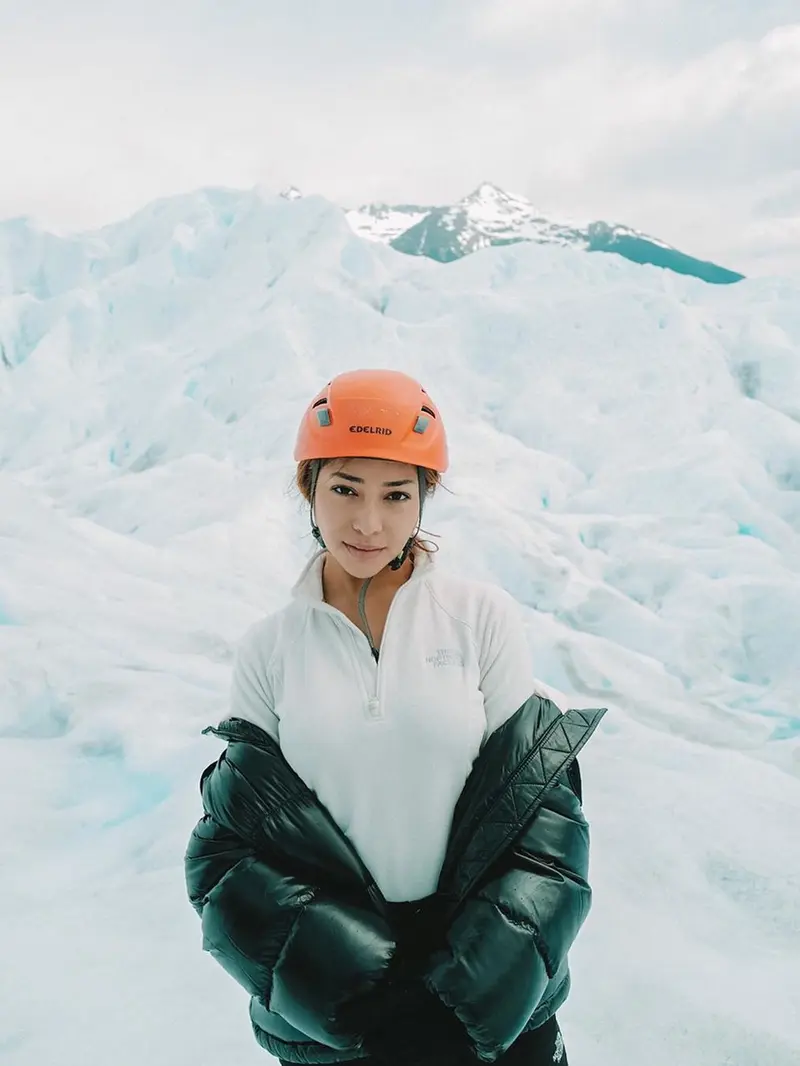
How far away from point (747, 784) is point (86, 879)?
139 inches

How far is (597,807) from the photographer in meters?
3.71

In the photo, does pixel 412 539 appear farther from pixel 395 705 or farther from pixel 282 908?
pixel 282 908

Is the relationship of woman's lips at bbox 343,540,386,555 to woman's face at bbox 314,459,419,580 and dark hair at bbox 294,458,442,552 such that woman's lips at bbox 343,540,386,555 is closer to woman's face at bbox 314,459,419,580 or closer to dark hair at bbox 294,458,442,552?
woman's face at bbox 314,459,419,580

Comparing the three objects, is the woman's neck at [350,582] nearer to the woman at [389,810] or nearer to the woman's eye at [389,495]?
the woman at [389,810]

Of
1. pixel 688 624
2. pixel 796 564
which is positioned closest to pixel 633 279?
pixel 796 564

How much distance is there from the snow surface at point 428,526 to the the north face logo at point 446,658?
168 cm

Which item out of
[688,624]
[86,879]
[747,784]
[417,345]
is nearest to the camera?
[86,879]

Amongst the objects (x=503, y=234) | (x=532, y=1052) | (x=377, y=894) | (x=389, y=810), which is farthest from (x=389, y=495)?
(x=503, y=234)

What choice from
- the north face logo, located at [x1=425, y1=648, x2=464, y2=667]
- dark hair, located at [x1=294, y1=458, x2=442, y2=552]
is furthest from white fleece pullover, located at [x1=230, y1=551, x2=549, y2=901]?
dark hair, located at [x1=294, y1=458, x2=442, y2=552]

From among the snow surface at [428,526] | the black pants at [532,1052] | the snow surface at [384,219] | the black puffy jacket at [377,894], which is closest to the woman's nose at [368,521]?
the black puffy jacket at [377,894]

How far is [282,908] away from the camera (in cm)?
124

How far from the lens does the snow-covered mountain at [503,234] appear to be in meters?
40.8

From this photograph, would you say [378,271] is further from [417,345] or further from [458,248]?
[458,248]

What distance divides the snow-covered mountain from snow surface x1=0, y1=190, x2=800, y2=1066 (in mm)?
19812
